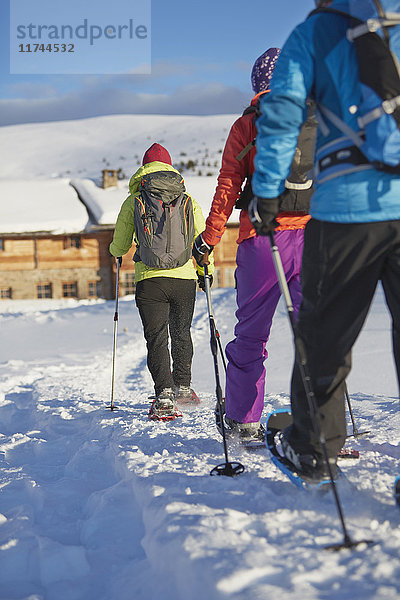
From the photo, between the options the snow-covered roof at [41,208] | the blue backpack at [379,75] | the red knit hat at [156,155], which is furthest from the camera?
the snow-covered roof at [41,208]

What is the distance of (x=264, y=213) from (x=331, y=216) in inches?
14.0

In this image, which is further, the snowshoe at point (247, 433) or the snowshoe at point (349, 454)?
the snowshoe at point (247, 433)

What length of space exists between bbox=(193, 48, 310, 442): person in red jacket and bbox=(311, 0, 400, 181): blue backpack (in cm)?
92

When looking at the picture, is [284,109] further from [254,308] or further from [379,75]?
[254,308]

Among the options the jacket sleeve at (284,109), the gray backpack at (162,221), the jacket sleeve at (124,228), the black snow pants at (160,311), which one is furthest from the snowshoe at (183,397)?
the jacket sleeve at (284,109)

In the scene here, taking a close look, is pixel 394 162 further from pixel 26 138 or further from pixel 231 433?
pixel 26 138

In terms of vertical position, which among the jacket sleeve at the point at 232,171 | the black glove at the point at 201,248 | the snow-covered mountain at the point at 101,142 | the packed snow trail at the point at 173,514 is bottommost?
the packed snow trail at the point at 173,514

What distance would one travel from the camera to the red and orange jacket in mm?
2879

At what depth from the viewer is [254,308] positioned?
116 inches

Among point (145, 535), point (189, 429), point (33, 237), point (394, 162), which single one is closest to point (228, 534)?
point (145, 535)

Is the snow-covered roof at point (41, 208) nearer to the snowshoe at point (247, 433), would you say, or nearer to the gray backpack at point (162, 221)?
the gray backpack at point (162, 221)

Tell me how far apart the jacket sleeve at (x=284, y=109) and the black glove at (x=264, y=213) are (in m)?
0.07

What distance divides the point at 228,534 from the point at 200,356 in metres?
6.56

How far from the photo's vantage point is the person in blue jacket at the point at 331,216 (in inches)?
76.5
